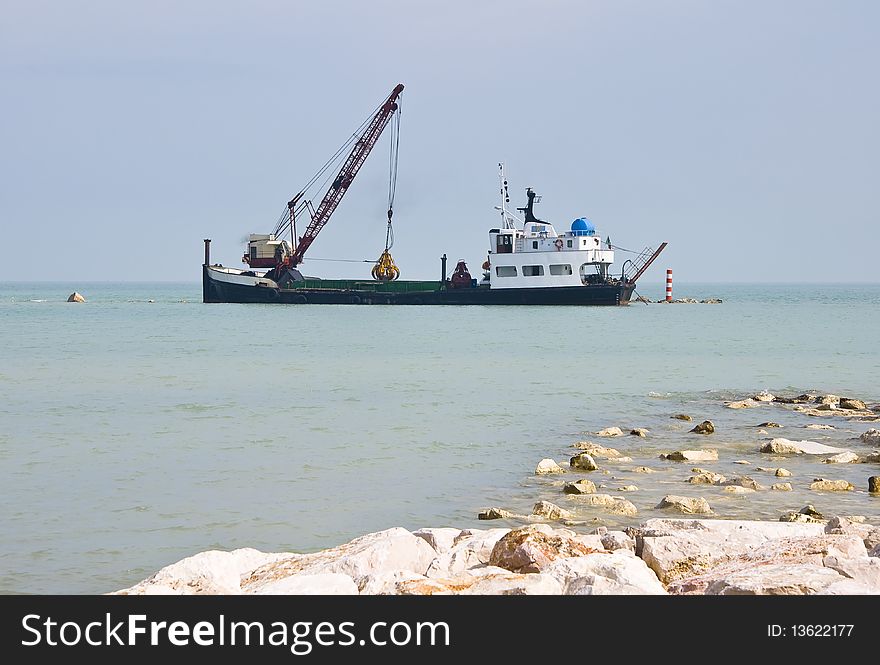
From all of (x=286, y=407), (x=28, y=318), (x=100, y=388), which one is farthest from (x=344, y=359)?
(x=28, y=318)

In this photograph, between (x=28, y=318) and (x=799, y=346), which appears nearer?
(x=799, y=346)

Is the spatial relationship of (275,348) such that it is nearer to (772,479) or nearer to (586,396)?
(586,396)

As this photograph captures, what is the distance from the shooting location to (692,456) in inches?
539

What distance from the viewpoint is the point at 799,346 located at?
39656 millimetres

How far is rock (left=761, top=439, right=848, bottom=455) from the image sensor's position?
1402 centimetres

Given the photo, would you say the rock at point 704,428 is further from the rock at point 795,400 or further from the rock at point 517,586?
the rock at point 517,586

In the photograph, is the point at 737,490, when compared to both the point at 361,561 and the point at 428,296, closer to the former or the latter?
the point at 361,561

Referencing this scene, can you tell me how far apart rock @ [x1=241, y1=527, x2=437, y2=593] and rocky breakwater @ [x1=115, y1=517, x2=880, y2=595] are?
1 centimetres

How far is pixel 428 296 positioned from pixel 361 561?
221ft

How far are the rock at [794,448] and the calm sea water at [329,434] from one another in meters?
0.41

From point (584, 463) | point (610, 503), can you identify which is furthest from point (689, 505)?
point (584, 463)

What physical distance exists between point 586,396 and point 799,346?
20.1m

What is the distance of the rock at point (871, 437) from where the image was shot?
14.9 m

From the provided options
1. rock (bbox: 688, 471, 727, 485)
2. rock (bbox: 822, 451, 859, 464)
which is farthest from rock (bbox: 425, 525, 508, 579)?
rock (bbox: 822, 451, 859, 464)
